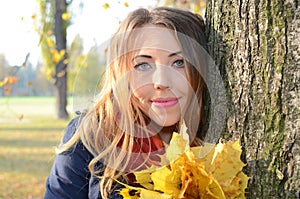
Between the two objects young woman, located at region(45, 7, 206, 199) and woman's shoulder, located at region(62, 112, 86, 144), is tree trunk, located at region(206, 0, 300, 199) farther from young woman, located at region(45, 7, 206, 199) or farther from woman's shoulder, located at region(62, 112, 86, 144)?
woman's shoulder, located at region(62, 112, 86, 144)

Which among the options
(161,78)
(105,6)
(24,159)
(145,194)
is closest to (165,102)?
(161,78)

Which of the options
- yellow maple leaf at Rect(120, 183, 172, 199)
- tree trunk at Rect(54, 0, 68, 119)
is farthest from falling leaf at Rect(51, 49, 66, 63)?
yellow maple leaf at Rect(120, 183, 172, 199)

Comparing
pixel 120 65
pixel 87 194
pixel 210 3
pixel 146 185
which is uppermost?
pixel 210 3

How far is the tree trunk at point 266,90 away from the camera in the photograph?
5.14 feet

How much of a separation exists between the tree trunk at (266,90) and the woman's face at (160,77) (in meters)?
0.23

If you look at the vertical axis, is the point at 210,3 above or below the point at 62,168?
above

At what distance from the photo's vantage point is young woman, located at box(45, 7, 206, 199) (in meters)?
1.93

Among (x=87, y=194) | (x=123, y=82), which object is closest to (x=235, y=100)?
(x=123, y=82)

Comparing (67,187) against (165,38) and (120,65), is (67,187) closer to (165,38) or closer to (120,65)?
(120,65)

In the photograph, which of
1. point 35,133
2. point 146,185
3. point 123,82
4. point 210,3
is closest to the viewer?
point 146,185

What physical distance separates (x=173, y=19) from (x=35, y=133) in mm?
14752

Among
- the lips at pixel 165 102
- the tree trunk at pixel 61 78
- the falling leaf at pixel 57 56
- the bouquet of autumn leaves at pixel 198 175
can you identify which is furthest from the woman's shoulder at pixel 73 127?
the tree trunk at pixel 61 78

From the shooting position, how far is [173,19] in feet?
6.66

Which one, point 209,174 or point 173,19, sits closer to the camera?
point 209,174
